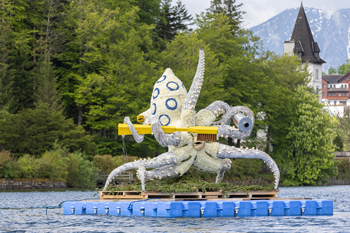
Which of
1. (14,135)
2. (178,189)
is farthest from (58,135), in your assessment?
(178,189)

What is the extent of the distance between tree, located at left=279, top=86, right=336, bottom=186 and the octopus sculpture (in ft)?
124

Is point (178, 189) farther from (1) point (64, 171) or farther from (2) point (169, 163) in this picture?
(1) point (64, 171)

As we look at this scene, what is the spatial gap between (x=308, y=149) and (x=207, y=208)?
42.8 meters

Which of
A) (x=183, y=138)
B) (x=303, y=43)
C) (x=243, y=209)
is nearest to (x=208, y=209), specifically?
(x=243, y=209)

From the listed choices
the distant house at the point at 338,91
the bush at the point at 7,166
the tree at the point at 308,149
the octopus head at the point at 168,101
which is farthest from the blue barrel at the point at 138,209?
the distant house at the point at 338,91

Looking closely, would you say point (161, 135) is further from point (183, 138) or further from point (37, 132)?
point (37, 132)

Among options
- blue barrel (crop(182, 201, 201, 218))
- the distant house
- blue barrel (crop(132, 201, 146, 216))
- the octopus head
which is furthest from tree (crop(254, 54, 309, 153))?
the distant house

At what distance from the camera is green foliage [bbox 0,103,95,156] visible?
4559cm

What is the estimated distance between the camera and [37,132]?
4669 cm

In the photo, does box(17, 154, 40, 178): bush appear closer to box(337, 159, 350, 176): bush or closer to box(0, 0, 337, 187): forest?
box(0, 0, 337, 187): forest

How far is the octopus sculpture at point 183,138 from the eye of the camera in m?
25.7

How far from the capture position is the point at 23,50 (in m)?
54.2

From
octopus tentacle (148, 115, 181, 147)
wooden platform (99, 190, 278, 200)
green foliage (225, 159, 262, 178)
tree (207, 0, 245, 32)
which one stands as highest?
tree (207, 0, 245, 32)

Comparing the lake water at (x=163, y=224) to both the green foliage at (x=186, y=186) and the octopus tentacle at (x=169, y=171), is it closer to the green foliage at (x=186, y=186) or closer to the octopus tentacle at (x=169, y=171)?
the green foliage at (x=186, y=186)
